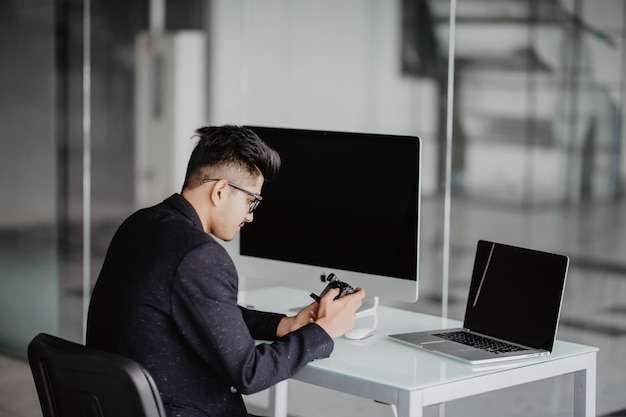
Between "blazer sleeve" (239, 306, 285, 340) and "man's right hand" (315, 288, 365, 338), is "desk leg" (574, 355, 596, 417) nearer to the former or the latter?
"man's right hand" (315, 288, 365, 338)

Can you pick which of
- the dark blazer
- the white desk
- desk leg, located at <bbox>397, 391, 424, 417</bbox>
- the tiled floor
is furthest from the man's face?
the tiled floor

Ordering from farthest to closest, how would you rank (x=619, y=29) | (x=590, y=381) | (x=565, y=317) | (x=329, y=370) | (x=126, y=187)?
(x=126, y=187) < (x=565, y=317) < (x=619, y=29) < (x=590, y=381) < (x=329, y=370)

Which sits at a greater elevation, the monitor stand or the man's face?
the man's face

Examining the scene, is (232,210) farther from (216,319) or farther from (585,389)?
(585,389)

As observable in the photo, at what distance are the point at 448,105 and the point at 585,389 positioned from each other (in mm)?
1689

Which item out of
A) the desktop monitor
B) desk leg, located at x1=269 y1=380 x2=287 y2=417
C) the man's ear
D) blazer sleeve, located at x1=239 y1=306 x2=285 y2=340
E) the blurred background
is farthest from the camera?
the blurred background

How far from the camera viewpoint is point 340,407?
14.8 feet

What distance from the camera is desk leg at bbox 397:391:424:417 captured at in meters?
2.38

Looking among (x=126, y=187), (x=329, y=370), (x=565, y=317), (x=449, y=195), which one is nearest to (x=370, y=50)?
(x=449, y=195)

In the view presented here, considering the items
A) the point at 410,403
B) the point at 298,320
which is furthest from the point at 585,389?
the point at 298,320

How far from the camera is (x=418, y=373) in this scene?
8.28ft

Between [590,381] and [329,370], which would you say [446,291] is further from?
[329,370]

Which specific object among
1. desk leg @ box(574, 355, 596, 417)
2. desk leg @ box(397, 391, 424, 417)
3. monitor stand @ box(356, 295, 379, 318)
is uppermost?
monitor stand @ box(356, 295, 379, 318)

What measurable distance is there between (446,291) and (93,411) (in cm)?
235
